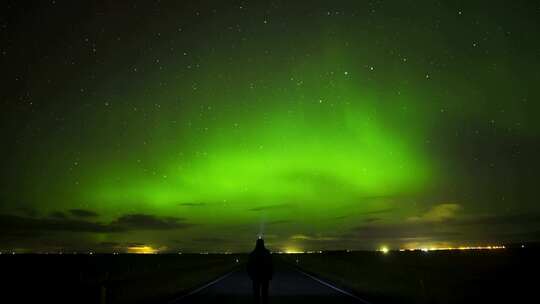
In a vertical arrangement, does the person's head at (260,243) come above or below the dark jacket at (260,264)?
above

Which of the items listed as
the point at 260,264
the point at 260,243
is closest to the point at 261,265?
the point at 260,264

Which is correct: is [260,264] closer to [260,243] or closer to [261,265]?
Answer: [261,265]

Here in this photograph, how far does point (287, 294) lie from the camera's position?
25656 mm

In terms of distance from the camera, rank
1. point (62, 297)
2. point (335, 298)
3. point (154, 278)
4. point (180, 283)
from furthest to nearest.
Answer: point (180, 283) → point (154, 278) → point (335, 298) → point (62, 297)

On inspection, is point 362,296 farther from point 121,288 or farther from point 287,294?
point 121,288

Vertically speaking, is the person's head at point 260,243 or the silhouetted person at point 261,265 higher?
the person's head at point 260,243

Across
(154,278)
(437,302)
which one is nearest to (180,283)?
(154,278)

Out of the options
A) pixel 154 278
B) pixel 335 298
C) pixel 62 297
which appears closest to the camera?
pixel 62 297

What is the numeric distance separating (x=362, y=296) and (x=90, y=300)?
42.8 ft

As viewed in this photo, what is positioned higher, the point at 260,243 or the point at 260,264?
the point at 260,243

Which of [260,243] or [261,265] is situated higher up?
[260,243]

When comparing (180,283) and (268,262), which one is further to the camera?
(180,283)

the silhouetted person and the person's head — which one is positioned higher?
the person's head

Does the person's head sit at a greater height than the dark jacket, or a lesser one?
greater
